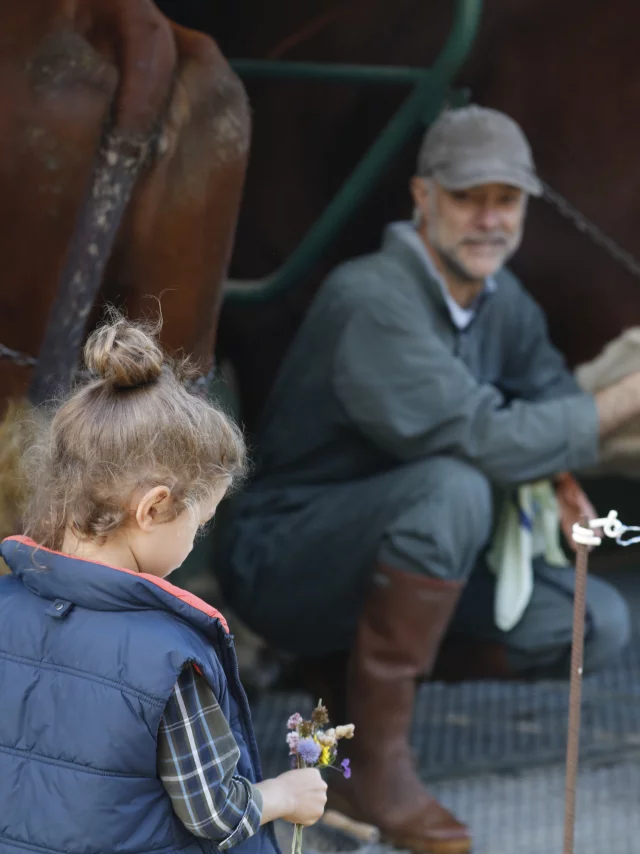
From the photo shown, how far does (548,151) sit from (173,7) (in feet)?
2.79

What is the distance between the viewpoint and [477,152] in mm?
2350

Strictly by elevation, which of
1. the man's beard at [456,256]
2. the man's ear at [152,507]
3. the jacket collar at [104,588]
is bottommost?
the man's beard at [456,256]

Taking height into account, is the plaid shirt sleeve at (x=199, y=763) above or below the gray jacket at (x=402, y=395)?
above

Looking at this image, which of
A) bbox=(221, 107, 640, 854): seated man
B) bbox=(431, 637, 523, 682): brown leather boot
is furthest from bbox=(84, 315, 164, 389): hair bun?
bbox=(431, 637, 523, 682): brown leather boot

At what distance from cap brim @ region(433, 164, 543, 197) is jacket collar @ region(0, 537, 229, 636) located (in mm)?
1415

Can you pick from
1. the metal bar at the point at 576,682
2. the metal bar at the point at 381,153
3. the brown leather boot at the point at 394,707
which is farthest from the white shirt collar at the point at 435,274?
the metal bar at the point at 576,682

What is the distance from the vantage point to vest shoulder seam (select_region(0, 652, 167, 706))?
3.50 feet

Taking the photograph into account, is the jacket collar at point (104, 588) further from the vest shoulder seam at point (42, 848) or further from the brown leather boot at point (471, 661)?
the brown leather boot at point (471, 661)

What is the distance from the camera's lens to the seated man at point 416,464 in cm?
217

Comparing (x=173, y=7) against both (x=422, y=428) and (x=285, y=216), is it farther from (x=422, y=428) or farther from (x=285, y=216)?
(x=422, y=428)

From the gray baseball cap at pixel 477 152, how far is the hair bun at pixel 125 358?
1.35m

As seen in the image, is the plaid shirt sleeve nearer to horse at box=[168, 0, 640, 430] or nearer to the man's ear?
the man's ear

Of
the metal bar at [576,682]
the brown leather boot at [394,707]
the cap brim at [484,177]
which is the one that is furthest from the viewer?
the cap brim at [484,177]

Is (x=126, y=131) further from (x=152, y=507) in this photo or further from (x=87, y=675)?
(x=87, y=675)
